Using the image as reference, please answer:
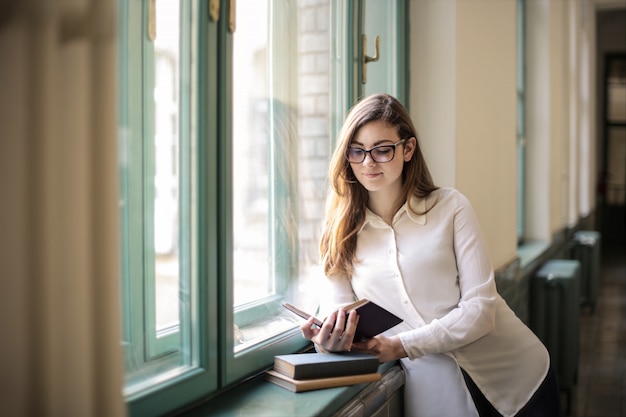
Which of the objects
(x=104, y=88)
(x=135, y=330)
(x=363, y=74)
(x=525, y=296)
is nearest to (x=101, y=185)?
(x=104, y=88)

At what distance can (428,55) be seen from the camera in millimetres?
2648

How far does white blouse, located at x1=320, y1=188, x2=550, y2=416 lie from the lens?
5.87 feet

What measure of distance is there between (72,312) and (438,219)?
124 centimetres

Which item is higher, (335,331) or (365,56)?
(365,56)

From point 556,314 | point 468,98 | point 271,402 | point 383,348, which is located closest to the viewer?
point 271,402

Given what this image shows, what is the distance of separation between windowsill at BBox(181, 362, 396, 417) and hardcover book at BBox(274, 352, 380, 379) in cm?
4

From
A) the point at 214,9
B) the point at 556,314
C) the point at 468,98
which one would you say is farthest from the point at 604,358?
the point at 214,9

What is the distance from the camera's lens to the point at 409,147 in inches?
75.7

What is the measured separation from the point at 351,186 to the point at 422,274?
34 centimetres

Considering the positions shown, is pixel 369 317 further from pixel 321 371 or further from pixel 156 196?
pixel 156 196

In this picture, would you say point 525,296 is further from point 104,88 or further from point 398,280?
point 104,88

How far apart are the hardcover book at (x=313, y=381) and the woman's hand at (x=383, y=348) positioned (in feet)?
0.27

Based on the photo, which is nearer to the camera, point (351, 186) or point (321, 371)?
point (321, 371)

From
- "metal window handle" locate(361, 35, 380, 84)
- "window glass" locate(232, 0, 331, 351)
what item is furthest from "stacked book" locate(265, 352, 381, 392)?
"metal window handle" locate(361, 35, 380, 84)
